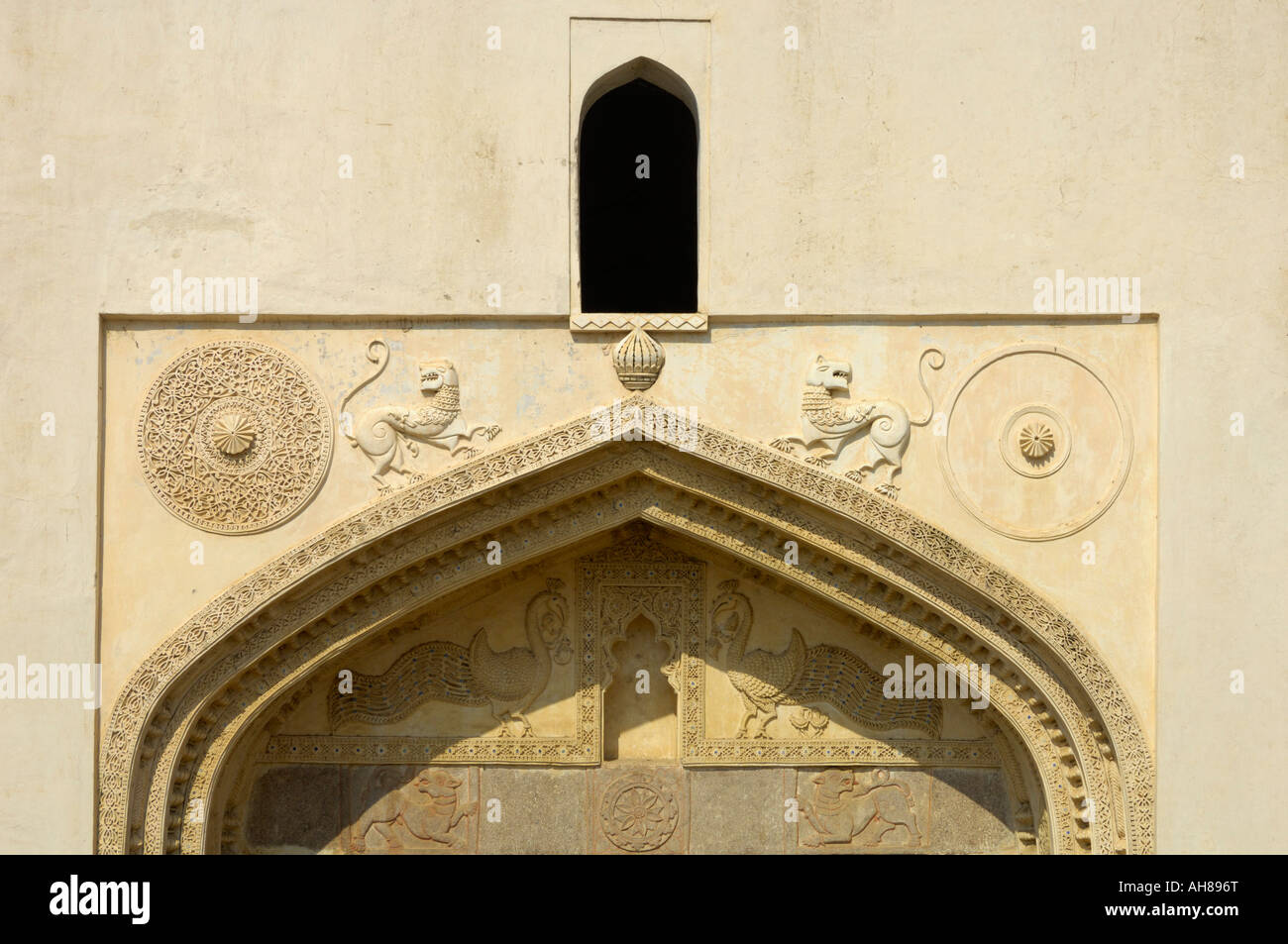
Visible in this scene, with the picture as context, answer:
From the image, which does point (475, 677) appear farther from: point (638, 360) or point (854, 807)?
point (854, 807)

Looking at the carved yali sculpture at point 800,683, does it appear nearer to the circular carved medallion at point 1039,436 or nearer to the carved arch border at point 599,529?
the carved arch border at point 599,529

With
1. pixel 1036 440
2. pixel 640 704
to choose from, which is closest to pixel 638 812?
pixel 640 704

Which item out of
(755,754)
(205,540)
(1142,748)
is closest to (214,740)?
(205,540)

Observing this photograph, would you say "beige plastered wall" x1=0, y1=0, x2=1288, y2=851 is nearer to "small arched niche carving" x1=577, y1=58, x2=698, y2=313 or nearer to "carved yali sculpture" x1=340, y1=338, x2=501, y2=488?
"carved yali sculpture" x1=340, y1=338, x2=501, y2=488

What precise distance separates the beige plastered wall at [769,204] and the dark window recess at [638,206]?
8.48ft

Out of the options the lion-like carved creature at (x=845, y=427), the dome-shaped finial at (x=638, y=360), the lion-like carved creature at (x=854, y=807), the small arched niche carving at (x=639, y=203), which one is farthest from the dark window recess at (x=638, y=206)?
the lion-like carved creature at (x=854, y=807)

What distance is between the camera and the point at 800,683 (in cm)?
818

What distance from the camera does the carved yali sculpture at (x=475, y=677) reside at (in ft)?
26.7

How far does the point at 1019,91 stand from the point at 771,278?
1308 mm

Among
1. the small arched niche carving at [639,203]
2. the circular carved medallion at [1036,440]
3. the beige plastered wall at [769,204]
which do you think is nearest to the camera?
the beige plastered wall at [769,204]

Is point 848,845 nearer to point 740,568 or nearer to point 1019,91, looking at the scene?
point 740,568

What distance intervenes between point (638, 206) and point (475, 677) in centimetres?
376

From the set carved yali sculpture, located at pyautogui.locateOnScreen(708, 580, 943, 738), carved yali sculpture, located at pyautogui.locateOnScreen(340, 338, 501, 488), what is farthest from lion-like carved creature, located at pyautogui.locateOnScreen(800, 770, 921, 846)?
carved yali sculpture, located at pyautogui.locateOnScreen(340, 338, 501, 488)

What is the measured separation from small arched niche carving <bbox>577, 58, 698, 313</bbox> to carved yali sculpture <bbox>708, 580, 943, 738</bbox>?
2788 millimetres
